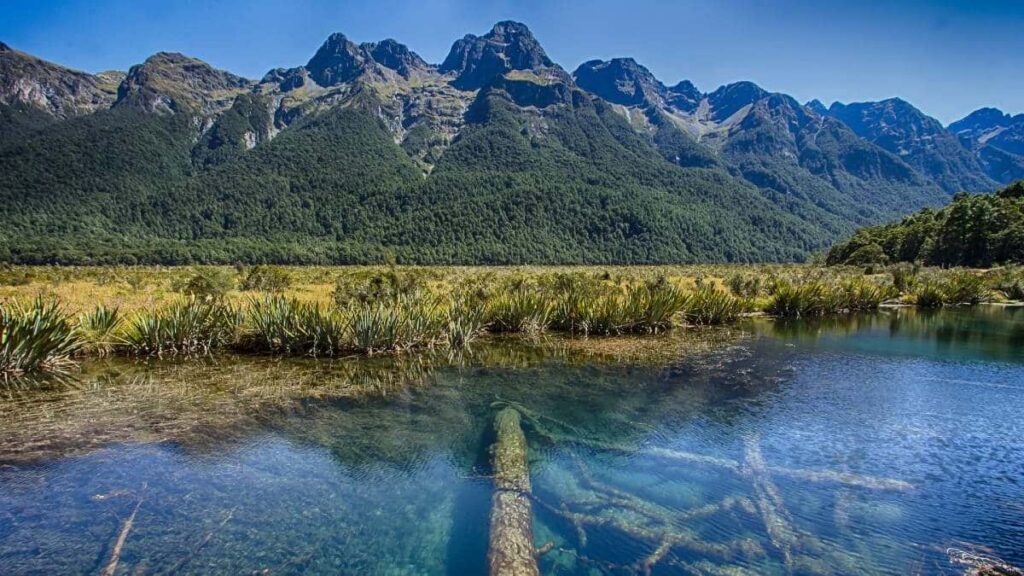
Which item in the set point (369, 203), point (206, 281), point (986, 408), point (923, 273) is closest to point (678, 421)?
point (986, 408)

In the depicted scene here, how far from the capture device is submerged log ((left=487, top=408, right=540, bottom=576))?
5812mm

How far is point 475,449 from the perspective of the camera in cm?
932

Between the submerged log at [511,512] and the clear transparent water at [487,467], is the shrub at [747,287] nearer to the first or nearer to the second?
the clear transparent water at [487,467]

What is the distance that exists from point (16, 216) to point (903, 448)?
20649 centimetres

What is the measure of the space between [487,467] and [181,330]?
11.9m

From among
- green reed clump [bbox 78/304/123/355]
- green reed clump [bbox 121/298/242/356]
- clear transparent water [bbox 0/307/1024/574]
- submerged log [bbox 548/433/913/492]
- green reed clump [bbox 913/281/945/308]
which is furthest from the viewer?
green reed clump [bbox 913/281/945/308]

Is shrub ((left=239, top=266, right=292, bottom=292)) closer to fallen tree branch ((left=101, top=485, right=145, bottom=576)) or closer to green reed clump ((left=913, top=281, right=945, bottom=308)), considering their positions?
fallen tree branch ((left=101, top=485, right=145, bottom=576))

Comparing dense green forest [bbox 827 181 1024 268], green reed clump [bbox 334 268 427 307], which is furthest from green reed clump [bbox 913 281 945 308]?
green reed clump [bbox 334 268 427 307]

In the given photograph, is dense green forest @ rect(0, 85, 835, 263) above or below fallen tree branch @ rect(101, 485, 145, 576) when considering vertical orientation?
above

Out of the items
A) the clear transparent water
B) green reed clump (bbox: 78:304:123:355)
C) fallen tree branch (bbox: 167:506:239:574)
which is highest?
green reed clump (bbox: 78:304:123:355)

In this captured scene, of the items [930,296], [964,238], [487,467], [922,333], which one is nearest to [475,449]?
[487,467]

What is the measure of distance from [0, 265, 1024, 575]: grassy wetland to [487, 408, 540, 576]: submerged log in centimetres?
4

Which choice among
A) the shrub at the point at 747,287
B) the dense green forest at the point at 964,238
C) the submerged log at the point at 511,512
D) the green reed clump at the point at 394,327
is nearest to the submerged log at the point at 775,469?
the submerged log at the point at 511,512

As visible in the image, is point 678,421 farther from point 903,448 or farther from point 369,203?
point 369,203
